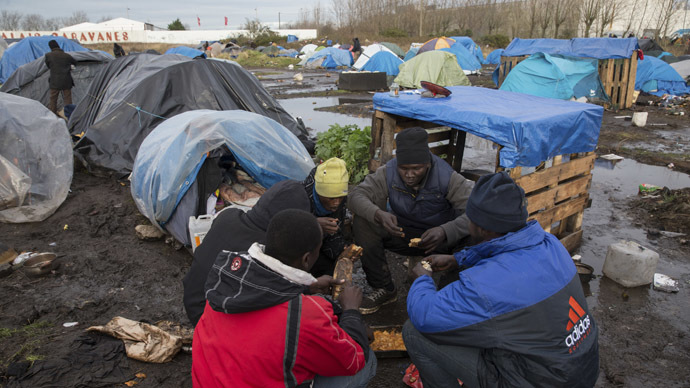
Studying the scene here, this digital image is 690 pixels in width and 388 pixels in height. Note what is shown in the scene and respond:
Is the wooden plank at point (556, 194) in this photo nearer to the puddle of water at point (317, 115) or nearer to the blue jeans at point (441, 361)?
the blue jeans at point (441, 361)

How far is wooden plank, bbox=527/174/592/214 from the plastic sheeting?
6.18m

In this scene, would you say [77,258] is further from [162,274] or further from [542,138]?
[542,138]

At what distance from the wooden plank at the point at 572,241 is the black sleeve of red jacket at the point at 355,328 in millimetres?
3469

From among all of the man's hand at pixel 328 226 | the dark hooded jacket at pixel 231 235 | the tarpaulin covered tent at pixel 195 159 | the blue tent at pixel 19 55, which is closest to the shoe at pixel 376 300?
the man's hand at pixel 328 226

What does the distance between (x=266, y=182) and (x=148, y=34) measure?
202ft

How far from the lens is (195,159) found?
450 cm

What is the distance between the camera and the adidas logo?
1967mm

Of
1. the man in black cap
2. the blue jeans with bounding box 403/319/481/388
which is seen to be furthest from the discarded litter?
the blue jeans with bounding box 403/319/481/388

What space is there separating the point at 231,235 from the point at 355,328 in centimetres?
97

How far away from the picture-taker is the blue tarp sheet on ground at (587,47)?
13.4m

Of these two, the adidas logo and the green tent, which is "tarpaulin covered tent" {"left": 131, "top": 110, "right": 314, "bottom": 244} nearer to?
the adidas logo

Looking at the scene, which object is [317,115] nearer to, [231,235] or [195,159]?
[195,159]

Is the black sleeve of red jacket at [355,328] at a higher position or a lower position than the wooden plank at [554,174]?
lower

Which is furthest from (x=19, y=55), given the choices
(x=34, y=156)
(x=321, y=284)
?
(x=321, y=284)
